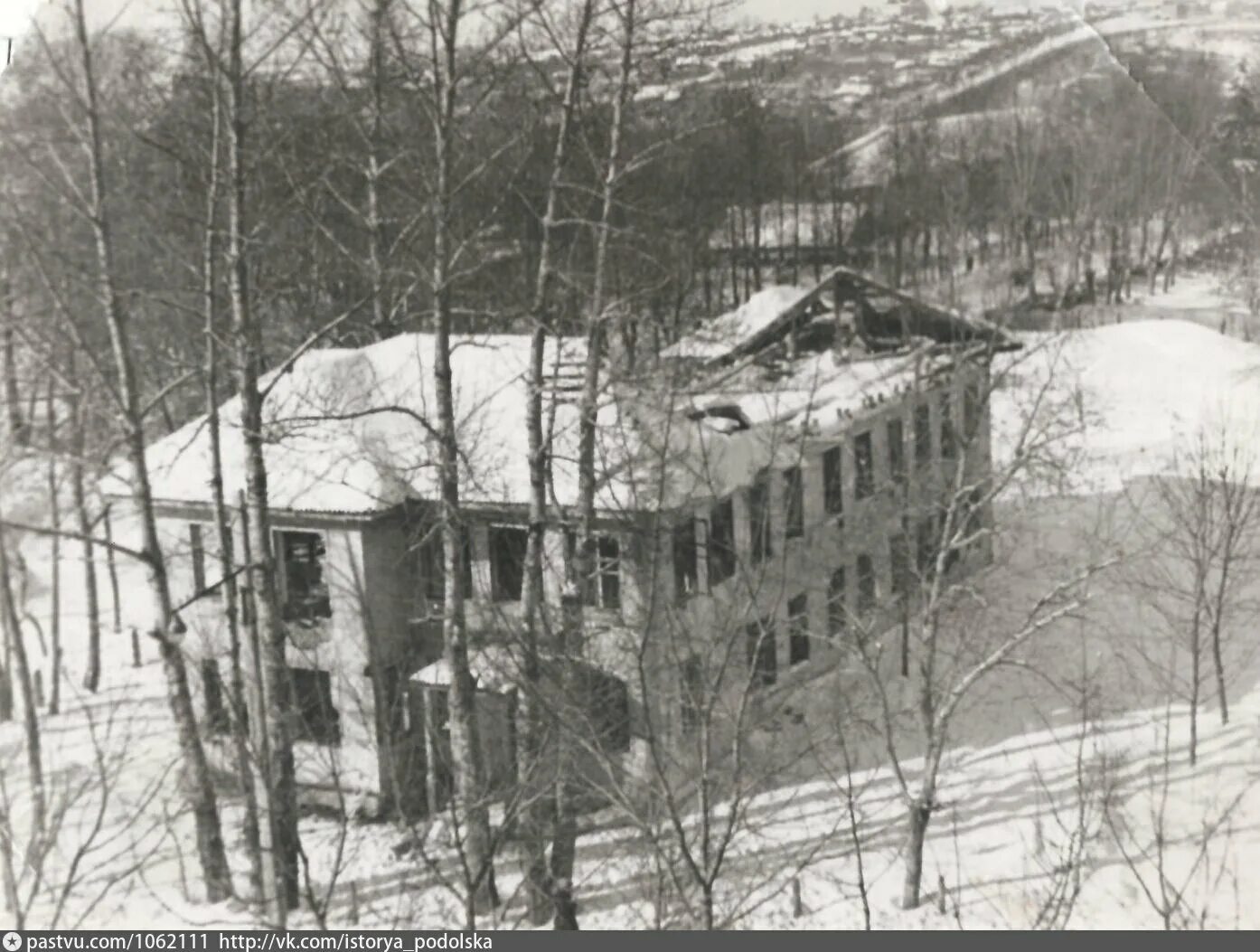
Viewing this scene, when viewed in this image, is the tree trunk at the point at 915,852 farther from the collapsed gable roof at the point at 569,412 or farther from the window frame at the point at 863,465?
the collapsed gable roof at the point at 569,412

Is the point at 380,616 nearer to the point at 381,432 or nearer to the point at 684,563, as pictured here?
the point at 381,432

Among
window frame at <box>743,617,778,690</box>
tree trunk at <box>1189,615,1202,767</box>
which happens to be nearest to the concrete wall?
window frame at <box>743,617,778,690</box>

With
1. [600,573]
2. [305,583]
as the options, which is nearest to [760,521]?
[600,573]

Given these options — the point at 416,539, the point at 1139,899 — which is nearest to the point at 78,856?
the point at 416,539

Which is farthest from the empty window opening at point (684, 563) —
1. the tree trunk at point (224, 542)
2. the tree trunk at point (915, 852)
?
the tree trunk at point (224, 542)

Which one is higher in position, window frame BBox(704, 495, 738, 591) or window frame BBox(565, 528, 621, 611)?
window frame BBox(704, 495, 738, 591)

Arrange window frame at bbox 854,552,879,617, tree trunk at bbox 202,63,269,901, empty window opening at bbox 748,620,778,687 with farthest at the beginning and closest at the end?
window frame at bbox 854,552,879,617 < empty window opening at bbox 748,620,778,687 < tree trunk at bbox 202,63,269,901

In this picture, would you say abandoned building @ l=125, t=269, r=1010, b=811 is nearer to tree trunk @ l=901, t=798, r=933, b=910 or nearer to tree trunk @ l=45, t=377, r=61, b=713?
tree trunk @ l=45, t=377, r=61, b=713
